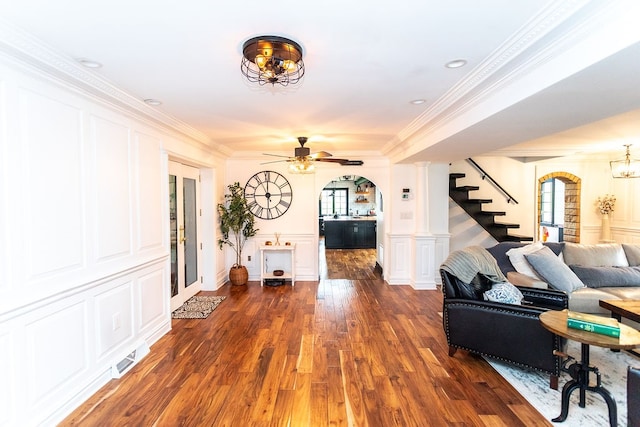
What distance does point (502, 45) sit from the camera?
2072mm

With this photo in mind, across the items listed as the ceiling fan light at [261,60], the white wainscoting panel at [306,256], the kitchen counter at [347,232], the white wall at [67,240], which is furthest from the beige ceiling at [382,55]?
the kitchen counter at [347,232]

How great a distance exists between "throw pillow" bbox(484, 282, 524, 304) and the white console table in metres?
3.74

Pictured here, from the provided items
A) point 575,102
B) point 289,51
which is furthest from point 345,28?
point 575,102

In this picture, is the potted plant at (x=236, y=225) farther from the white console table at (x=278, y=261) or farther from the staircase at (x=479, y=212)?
the staircase at (x=479, y=212)

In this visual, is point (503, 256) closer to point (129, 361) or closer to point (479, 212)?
point (479, 212)

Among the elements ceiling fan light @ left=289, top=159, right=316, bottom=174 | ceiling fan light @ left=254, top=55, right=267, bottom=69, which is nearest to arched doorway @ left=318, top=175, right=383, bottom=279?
ceiling fan light @ left=289, top=159, right=316, bottom=174

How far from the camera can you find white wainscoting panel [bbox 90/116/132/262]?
2.84 m

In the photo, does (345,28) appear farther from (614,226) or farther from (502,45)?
(614,226)

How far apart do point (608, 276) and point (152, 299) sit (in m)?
5.58

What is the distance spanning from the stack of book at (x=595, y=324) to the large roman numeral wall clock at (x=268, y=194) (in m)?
5.00

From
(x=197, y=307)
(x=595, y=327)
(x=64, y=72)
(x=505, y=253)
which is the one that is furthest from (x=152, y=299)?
(x=505, y=253)

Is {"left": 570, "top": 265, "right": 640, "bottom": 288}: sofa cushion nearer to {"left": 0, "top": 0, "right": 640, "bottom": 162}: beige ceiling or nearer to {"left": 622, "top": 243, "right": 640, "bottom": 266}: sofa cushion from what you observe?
{"left": 622, "top": 243, "right": 640, "bottom": 266}: sofa cushion

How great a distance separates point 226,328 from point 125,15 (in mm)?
3364

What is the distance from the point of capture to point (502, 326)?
9.39 ft
